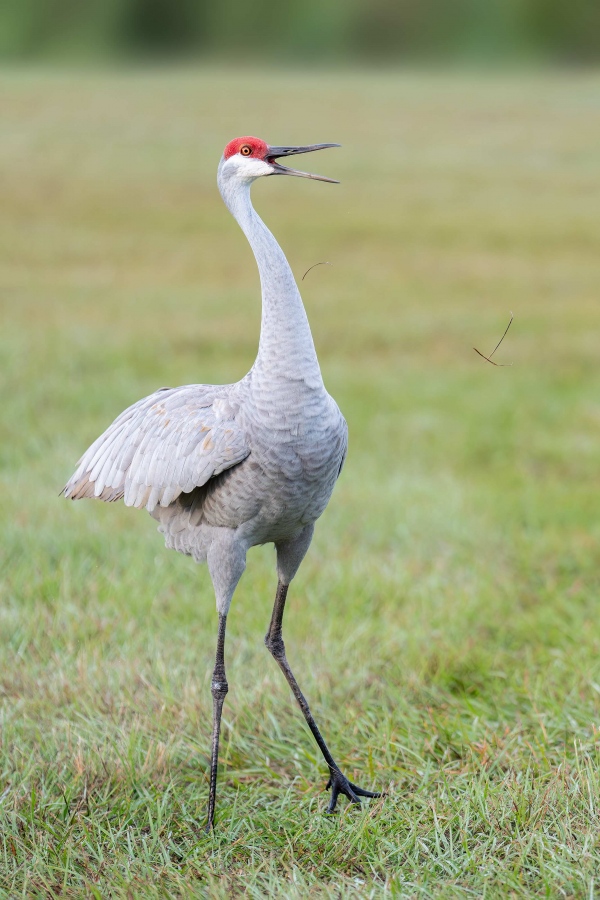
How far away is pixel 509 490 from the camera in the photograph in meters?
7.12

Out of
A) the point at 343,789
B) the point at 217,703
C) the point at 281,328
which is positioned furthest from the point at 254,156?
the point at 343,789

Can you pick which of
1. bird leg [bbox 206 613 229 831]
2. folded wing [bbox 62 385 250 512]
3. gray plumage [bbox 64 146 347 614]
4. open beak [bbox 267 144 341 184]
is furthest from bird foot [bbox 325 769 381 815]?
open beak [bbox 267 144 341 184]

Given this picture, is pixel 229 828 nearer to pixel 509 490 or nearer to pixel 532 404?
pixel 509 490

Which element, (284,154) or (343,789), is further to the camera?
(343,789)

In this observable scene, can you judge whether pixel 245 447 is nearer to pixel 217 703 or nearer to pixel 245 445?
pixel 245 445

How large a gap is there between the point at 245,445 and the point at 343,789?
133 centimetres

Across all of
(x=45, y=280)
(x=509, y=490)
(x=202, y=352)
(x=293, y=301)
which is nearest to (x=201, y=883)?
(x=293, y=301)

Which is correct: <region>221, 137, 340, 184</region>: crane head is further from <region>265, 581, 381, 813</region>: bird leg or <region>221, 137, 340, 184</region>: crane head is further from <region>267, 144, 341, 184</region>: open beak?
<region>265, 581, 381, 813</region>: bird leg

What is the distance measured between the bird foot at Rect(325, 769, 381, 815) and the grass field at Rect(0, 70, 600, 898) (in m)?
0.06

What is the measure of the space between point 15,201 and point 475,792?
50.7ft

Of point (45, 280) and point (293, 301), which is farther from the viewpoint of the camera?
point (45, 280)

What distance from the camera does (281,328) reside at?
2910 millimetres

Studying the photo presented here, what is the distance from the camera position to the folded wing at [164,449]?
3.00m

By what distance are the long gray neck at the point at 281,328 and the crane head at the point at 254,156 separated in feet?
0.60
